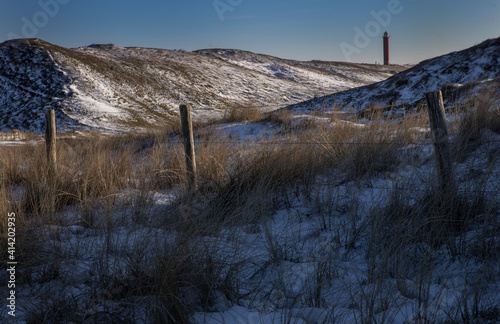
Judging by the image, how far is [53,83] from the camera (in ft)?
79.5

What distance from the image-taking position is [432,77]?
547 inches

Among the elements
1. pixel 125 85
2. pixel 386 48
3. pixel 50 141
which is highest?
pixel 386 48

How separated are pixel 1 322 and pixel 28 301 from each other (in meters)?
0.16

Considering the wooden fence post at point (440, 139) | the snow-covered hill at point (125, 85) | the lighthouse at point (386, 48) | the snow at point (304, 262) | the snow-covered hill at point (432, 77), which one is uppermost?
the lighthouse at point (386, 48)

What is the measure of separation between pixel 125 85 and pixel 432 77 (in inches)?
851

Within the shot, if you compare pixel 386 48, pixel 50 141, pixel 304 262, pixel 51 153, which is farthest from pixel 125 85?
pixel 386 48

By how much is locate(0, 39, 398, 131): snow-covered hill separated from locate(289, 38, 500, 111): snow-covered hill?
4694 mm

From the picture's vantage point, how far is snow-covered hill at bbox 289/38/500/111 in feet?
42.9

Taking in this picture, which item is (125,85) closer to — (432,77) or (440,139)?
(432,77)

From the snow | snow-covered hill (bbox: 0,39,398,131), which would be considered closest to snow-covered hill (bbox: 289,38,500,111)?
snow-covered hill (bbox: 0,39,398,131)

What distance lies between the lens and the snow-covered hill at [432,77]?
13.1m

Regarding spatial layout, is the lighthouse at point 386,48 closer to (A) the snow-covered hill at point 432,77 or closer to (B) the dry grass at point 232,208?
(A) the snow-covered hill at point 432,77

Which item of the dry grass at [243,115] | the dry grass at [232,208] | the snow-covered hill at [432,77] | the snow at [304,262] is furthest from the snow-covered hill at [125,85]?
the snow at [304,262]

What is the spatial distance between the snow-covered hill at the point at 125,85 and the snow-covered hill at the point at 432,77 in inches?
185
